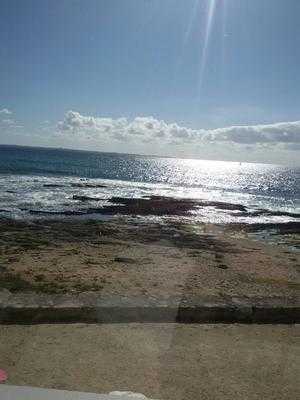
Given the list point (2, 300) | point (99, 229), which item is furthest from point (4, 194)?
point (2, 300)

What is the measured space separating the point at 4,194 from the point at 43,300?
1218 inches

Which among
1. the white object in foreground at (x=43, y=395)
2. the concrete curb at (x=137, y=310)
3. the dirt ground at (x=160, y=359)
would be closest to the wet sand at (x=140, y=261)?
the concrete curb at (x=137, y=310)

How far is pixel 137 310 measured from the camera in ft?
18.7

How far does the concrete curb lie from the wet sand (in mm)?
584

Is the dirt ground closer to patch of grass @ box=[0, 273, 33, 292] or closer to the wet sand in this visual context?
the wet sand

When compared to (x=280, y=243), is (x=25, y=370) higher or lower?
higher

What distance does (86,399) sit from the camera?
11.1 feet

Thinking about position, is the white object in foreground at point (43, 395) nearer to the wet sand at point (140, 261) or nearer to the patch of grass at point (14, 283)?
the wet sand at point (140, 261)

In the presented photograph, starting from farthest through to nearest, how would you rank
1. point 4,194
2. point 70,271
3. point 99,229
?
point 4,194, point 99,229, point 70,271

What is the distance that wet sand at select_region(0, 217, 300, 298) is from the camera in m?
8.55

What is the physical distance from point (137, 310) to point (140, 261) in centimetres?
693

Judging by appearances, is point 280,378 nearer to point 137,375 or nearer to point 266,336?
point 266,336

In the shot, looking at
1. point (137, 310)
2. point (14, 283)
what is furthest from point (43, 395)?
point (14, 283)

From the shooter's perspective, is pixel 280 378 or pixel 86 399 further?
pixel 280 378
